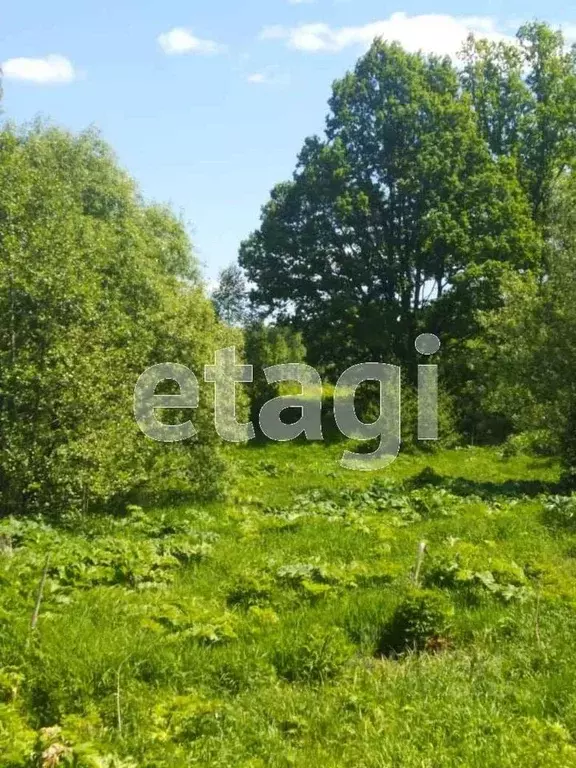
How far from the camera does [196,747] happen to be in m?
6.48

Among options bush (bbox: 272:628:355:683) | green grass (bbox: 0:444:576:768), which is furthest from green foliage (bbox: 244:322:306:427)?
bush (bbox: 272:628:355:683)

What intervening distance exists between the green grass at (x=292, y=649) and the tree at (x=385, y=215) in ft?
87.7

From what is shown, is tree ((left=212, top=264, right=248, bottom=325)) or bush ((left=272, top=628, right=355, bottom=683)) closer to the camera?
bush ((left=272, top=628, right=355, bottom=683))

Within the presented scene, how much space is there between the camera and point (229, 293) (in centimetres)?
6284

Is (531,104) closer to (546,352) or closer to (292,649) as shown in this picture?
(546,352)

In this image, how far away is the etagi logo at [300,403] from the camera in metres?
20.2

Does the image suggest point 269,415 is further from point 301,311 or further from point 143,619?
point 143,619

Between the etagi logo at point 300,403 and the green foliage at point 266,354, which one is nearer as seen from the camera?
the etagi logo at point 300,403

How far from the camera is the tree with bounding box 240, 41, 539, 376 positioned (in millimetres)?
39438

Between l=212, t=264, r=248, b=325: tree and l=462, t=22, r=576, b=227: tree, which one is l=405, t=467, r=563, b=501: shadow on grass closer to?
l=462, t=22, r=576, b=227: tree

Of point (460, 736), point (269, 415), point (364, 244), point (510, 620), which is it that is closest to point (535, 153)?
Answer: point (364, 244)

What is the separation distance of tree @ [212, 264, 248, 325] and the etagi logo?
17.9 meters

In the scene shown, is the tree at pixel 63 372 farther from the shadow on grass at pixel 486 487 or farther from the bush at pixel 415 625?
the bush at pixel 415 625

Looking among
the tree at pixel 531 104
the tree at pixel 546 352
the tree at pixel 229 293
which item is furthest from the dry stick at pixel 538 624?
the tree at pixel 229 293
